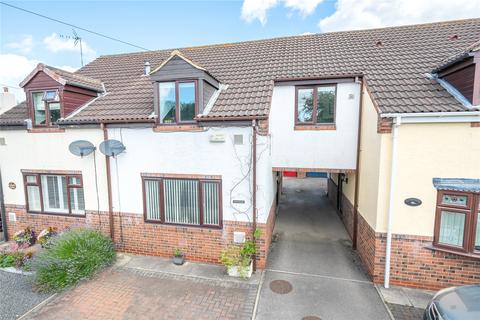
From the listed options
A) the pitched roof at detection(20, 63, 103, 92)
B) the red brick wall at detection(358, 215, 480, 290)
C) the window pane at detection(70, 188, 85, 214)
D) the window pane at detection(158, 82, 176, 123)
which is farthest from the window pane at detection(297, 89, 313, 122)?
the window pane at detection(70, 188, 85, 214)

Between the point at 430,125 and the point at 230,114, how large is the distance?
5015mm

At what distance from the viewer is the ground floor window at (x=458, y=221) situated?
5.46 m

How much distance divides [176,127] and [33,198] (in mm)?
6587

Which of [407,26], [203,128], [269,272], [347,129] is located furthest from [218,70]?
[407,26]

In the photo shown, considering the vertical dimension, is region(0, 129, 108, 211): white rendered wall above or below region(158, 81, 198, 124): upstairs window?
below

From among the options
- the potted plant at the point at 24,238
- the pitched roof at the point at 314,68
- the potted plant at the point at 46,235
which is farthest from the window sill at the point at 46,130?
the potted plant at the point at 24,238

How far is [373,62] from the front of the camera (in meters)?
8.30

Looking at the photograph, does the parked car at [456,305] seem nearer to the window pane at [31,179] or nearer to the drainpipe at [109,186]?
the drainpipe at [109,186]

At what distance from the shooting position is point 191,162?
711cm

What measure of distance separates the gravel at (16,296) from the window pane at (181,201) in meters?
3.62

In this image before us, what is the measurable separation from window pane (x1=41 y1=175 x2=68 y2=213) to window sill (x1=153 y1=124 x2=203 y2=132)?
4.25 m

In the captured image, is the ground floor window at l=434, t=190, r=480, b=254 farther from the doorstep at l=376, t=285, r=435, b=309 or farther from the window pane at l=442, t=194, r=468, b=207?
the doorstep at l=376, t=285, r=435, b=309

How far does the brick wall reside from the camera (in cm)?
707

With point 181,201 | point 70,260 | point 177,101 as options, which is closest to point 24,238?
point 70,260
